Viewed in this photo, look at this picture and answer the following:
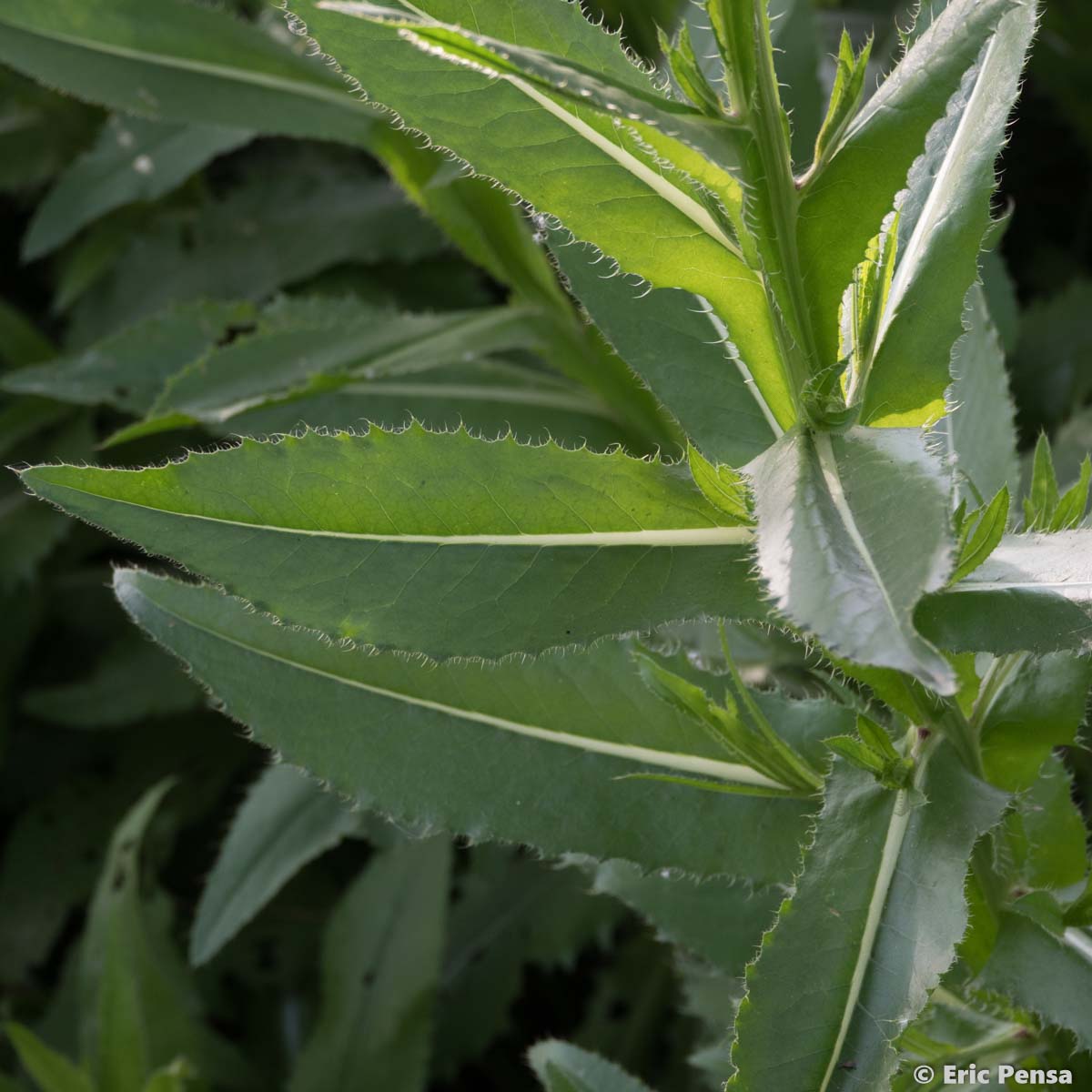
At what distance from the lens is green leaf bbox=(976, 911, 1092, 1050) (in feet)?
2.67

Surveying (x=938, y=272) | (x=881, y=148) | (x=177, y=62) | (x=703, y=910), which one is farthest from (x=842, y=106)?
(x=177, y=62)

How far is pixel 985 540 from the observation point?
691 mm

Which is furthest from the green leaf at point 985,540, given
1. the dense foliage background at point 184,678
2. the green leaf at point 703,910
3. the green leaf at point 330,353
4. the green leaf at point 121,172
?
the green leaf at point 121,172

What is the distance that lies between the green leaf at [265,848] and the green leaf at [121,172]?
0.92 metres

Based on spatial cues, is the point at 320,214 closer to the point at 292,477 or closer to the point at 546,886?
the point at 546,886

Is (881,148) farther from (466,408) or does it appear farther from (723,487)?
(466,408)

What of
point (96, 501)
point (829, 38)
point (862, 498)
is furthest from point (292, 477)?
point (829, 38)

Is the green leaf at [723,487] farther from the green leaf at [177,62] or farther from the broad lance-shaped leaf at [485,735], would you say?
the green leaf at [177,62]

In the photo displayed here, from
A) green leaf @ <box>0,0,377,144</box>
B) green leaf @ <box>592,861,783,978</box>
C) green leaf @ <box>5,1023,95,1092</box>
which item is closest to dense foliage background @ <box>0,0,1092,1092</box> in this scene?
green leaf @ <box>5,1023,95,1092</box>

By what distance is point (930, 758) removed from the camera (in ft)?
2.66

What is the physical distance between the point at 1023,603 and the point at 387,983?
3.92ft

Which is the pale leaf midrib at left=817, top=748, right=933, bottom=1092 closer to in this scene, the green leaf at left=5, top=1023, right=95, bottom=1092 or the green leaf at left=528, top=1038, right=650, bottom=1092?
the green leaf at left=528, top=1038, right=650, bottom=1092

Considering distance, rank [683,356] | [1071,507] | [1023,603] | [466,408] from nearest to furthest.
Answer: [1023,603], [1071,507], [683,356], [466,408]

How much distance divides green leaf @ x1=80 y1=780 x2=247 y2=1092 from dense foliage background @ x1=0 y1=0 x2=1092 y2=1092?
1 centimetres
